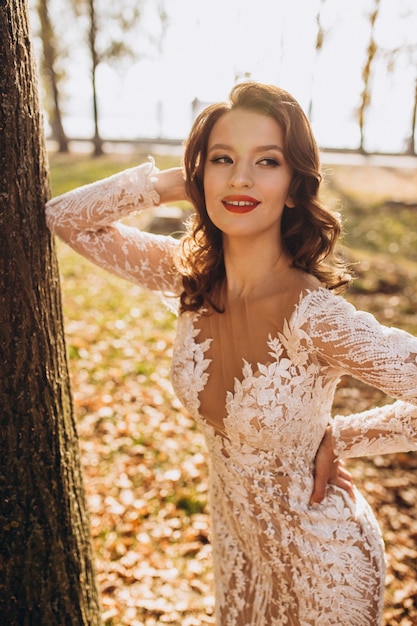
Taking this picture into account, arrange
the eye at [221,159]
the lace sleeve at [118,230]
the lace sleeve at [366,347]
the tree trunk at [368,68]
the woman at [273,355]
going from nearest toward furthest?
the lace sleeve at [366,347] → the woman at [273,355] → the eye at [221,159] → the lace sleeve at [118,230] → the tree trunk at [368,68]

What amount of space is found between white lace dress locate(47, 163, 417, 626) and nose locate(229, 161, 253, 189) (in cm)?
46

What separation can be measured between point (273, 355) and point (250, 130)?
0.83 m

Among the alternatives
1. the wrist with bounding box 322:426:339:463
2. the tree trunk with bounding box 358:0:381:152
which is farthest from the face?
the tree trunk with bounding box 358:0:381:152

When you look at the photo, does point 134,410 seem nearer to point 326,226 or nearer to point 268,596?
point 268,596

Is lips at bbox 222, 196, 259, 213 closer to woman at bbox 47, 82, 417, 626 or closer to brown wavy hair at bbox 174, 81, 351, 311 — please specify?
woman at bbox 47, 82, 417, 626

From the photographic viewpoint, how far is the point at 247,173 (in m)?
2.02

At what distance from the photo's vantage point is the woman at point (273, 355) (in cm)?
200

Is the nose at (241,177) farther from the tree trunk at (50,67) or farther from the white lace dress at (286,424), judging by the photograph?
the tree trunk at (50,67)

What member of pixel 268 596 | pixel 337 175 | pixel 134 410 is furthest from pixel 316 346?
pixel 337 175

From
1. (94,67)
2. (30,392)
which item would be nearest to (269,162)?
(30,392)

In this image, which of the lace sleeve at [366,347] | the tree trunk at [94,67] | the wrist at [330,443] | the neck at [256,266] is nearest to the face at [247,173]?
the neck at [256,266]

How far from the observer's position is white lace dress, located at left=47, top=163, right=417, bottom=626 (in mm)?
1912

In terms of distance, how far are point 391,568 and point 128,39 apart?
73.8ft

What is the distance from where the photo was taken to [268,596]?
2.28m
